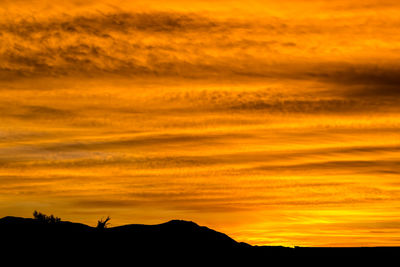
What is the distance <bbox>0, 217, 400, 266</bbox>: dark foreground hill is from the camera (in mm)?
87438

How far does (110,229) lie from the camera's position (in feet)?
332

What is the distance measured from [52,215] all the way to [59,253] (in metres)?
30.6

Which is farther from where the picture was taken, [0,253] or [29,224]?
[29,224]

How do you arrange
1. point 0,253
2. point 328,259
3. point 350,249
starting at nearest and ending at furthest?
point 0,253, point 328,259, point 350,249

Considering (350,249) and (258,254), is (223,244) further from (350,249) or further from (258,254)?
(350,249)

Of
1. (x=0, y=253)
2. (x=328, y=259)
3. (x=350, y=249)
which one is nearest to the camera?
(x=0, y=253)

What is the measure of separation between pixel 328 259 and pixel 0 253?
1478 inches

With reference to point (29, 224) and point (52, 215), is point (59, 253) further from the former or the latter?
point (52, 215)

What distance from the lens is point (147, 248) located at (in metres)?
94.8

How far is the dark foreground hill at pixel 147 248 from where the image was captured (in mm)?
87438

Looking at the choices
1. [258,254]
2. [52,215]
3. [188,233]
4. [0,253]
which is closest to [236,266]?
[258,254]

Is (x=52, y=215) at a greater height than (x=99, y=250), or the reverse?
(x=52, y=215)

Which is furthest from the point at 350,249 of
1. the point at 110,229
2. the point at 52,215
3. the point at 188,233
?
the point at 52,215

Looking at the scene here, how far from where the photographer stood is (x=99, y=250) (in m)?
89.7
